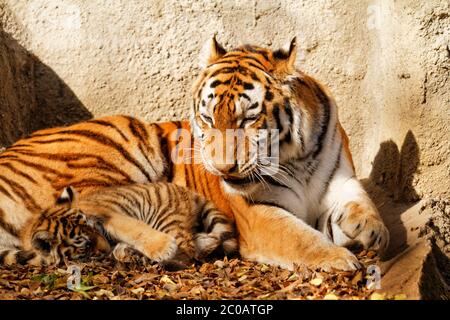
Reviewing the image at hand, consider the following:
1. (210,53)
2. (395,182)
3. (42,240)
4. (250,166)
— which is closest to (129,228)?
(42,240)

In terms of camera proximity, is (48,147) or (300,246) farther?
(48,147)

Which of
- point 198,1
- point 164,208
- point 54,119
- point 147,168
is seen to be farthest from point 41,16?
point 164,208

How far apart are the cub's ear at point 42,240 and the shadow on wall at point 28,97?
1.77 meters

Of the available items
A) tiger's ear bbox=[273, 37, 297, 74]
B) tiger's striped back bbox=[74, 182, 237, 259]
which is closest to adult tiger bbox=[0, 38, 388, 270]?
tiger's ear bbox=[273, 37, 297, 74]

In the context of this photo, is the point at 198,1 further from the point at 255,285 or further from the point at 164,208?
the point at 255,285

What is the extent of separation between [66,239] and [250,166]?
1.23m

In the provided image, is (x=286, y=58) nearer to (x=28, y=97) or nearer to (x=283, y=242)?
(x=283, y=242)

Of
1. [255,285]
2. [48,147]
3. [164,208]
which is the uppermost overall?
[48,147]

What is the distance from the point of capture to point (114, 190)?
546cm

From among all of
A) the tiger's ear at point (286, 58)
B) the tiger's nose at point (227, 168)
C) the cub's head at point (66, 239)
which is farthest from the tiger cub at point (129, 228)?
the tiger's ear at point (286, 58)

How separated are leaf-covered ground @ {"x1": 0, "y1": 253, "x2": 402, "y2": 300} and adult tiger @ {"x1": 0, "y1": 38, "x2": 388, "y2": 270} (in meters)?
0.21

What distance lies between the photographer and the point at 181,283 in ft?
15.3

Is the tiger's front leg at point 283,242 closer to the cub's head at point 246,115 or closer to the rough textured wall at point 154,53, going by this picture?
the cub's head at point 246,115
